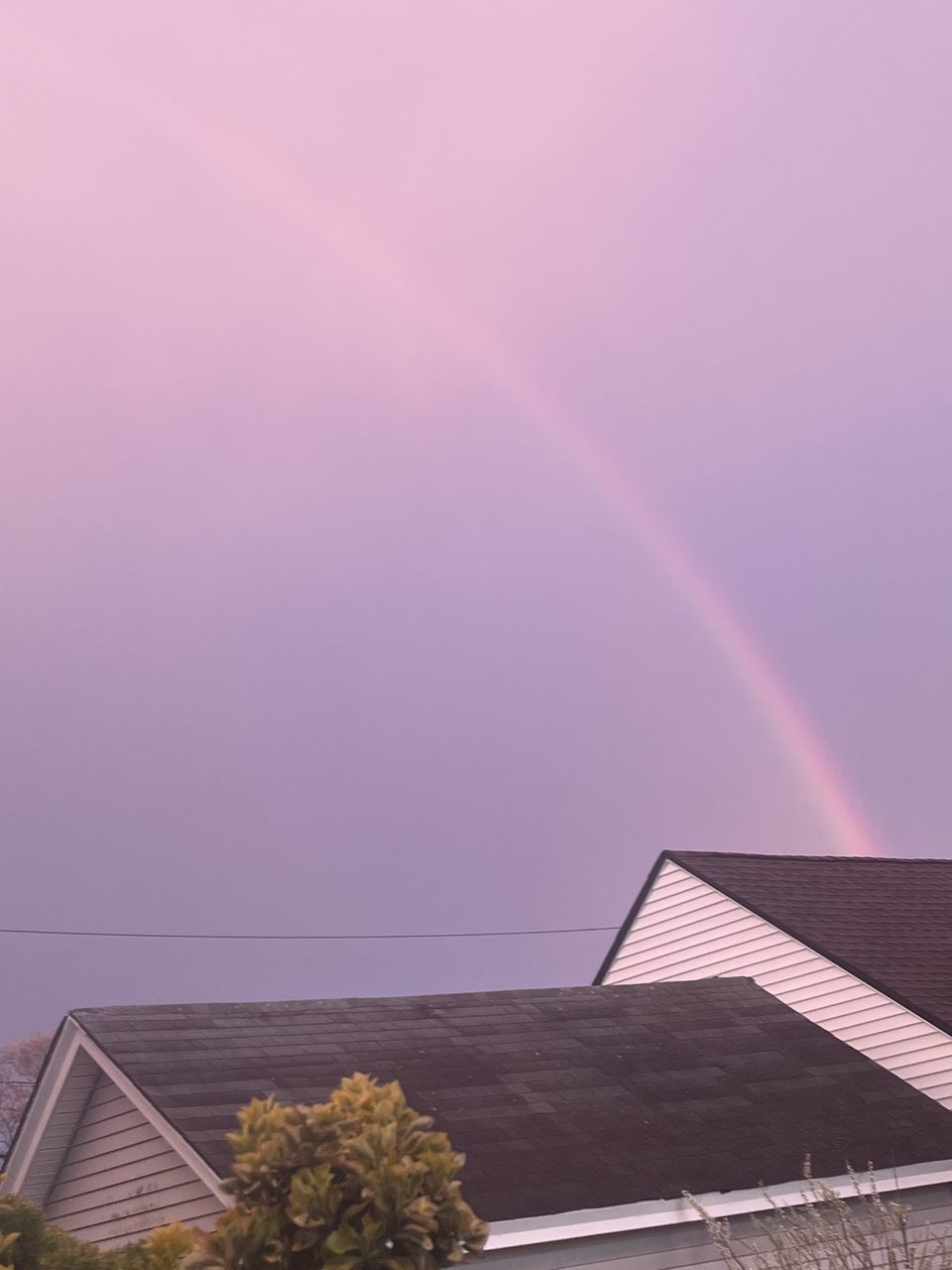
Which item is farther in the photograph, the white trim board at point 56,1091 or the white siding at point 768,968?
the white siding at point 768,968

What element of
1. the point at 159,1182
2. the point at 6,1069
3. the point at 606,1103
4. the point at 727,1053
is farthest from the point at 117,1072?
the point at 6,1069

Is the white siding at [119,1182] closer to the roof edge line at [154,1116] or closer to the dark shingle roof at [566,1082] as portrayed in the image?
the roof edge line at [154,1116]

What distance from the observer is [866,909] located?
22531 mm

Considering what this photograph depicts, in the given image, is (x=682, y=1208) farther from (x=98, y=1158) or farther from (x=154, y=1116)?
(x=98, y=1158)

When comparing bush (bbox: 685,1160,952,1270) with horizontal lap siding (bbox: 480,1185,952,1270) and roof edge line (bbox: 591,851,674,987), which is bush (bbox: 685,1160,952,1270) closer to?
horizontal lap siding (bbox: 480,1185,952,1270)

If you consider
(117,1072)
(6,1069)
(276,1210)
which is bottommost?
(276,1210)

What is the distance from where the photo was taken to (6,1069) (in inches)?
4719

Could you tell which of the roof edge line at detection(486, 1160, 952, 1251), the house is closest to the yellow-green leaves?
the house

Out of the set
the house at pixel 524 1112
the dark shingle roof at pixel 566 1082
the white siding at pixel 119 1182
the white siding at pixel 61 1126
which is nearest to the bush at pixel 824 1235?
the house at pixel 524 1112

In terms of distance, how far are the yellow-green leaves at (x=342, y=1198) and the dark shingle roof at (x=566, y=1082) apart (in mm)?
3587

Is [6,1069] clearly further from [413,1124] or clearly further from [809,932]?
[413,1124]

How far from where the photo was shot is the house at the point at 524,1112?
12367mm

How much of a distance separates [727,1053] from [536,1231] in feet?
19.7

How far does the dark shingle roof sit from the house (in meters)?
0.03
